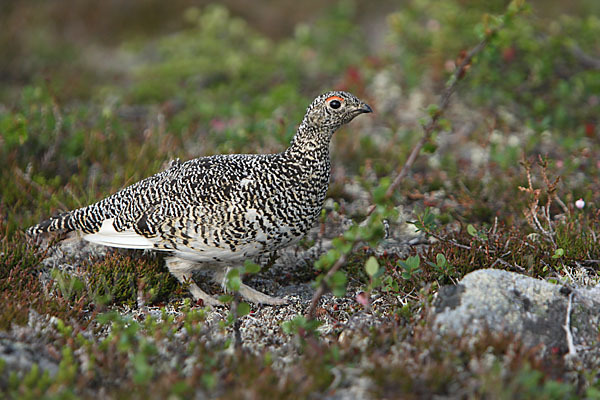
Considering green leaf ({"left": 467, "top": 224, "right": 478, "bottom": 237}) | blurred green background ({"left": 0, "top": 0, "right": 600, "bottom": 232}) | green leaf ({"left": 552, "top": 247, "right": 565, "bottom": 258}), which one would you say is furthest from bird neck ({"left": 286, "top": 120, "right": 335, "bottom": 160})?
green leaf ({"left": 552, "top": 247, "right": 565, "bottom": 258})

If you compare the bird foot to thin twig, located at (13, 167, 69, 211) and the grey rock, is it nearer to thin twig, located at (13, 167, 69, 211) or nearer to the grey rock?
the grey rock

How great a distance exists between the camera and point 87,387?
2.89 meters

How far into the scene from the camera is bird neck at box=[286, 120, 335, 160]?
3.98m

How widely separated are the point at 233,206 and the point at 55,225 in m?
1.61

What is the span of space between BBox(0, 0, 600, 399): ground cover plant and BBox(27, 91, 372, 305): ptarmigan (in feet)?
0.93

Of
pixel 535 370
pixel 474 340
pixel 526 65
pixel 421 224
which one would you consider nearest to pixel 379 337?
Result: pixel 474 340

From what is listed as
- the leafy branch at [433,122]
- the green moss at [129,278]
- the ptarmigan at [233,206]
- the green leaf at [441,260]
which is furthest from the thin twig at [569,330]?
the green moss at [129,278]

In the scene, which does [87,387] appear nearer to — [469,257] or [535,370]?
[535,370]

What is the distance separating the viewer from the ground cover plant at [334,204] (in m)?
2.90

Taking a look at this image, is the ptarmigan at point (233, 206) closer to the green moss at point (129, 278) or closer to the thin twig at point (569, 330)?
the green moss at point (129, 278)

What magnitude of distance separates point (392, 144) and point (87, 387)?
4.68m

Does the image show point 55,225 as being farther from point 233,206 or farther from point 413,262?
point 413,262

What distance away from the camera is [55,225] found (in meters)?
4.38

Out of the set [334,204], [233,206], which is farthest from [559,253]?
[233,206]
